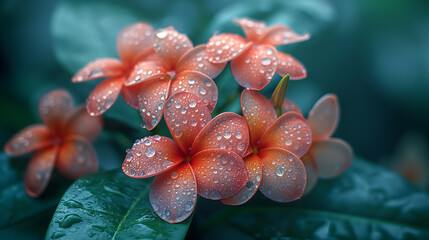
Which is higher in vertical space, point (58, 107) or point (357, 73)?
point (58, 107)

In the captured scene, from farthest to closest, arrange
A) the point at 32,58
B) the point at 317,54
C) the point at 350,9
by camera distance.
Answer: the point at 350,9 < the point at 32,58 < the point at 317,54

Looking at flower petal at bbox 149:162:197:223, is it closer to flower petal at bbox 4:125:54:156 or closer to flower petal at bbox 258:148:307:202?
flower petal at bbox 258:148:307:202

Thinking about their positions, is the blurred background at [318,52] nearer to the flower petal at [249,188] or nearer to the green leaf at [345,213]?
the green leaf at [345,213]

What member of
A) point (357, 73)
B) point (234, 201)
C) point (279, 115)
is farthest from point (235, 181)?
point (357, 73)

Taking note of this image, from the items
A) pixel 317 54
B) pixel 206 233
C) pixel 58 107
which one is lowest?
pixel 206 233

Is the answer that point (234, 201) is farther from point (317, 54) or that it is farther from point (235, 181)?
point (317, 54)

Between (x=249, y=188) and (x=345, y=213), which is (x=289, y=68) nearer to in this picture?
(x=249, y=188)

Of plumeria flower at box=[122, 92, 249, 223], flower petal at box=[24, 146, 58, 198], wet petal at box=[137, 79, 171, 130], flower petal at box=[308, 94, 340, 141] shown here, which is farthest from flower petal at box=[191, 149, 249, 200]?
flower petal at box=[24, 146, 58, 198]

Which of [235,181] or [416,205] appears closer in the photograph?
[235,181]
